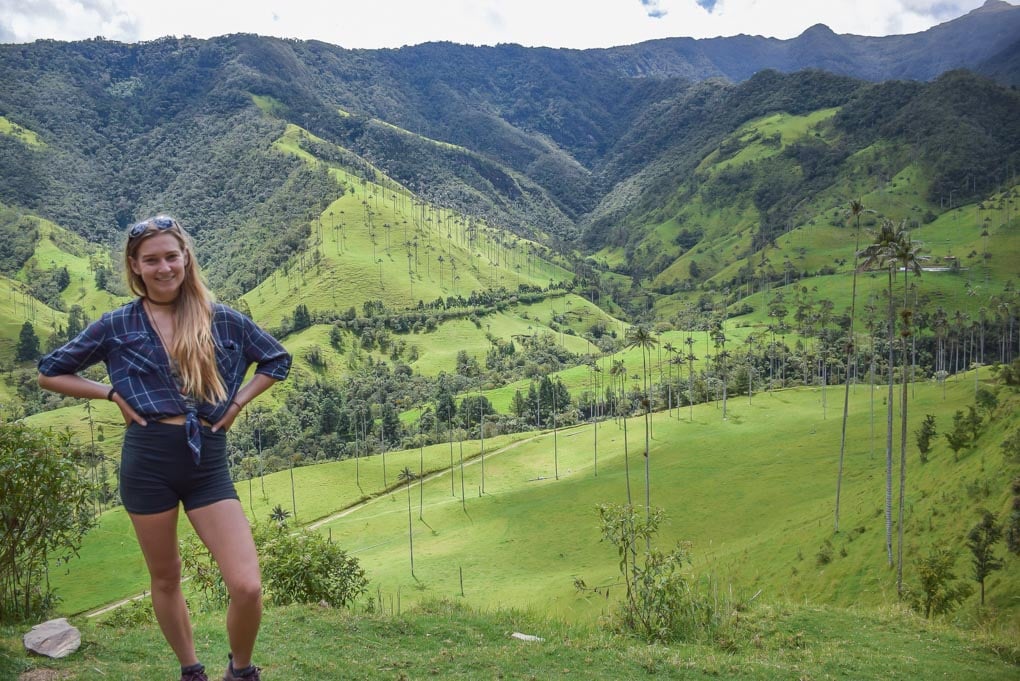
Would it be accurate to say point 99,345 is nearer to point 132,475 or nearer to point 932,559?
point 132,475

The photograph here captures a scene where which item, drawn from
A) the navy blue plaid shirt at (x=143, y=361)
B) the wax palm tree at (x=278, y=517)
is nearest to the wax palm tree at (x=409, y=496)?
the wax palm tree at (x=278, y=517)

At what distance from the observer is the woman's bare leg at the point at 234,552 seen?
683 centimetres

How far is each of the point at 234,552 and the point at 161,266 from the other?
298 centimetres

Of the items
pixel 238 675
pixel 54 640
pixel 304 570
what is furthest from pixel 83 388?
pixel 304 570

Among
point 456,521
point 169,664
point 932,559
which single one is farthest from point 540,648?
point 456,521

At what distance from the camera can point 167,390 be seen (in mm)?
6785

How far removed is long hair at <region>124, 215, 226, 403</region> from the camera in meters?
6.86

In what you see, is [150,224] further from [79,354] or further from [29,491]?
[29,491]

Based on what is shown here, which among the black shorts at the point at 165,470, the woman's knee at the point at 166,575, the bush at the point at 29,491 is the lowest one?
the bush at the point at 29,491

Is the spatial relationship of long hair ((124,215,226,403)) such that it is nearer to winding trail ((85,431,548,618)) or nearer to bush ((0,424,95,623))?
bush ((0,424,95,623))

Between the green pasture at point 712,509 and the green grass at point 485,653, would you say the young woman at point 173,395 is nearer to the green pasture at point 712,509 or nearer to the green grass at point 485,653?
the green grass at point 485,653

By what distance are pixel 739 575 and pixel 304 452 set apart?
122 meters

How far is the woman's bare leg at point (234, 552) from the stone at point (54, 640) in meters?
7.45

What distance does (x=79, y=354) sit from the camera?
695 cm
